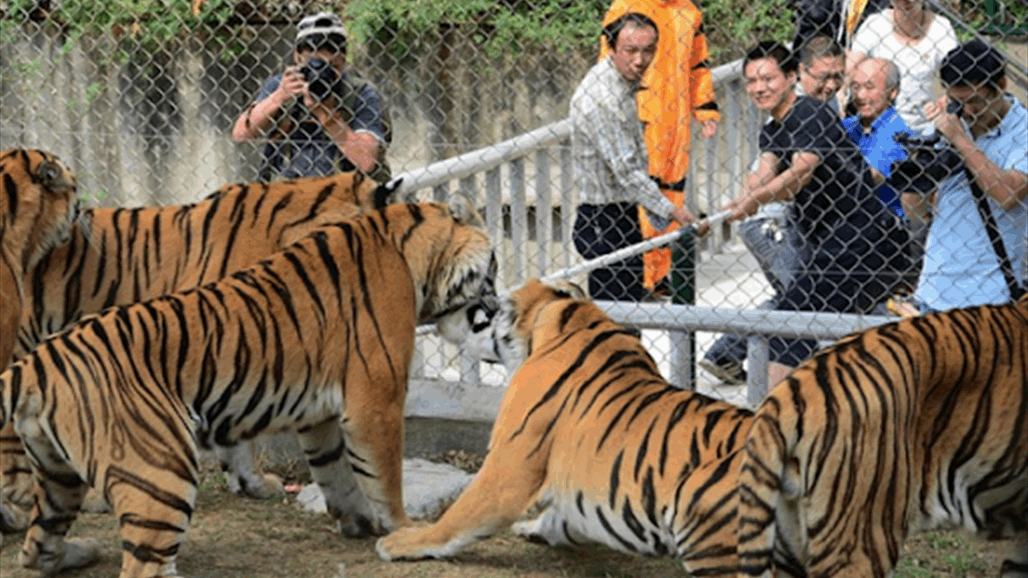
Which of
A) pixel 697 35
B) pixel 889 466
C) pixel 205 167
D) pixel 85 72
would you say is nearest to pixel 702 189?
pixel 697 35

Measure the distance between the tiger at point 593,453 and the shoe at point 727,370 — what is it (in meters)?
1.45

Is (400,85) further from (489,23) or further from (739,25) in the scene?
(739,25)

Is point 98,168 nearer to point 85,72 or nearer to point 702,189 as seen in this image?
point 85,72

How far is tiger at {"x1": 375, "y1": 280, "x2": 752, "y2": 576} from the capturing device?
15.3 ft

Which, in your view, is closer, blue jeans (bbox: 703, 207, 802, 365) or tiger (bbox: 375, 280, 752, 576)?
tiger (bbox: 375, 280, 752, 576)

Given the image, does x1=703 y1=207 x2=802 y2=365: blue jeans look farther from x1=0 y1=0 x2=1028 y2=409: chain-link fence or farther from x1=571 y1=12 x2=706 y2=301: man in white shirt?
x1=0 y1=0 x2=1028 y2=409: chain-link fence

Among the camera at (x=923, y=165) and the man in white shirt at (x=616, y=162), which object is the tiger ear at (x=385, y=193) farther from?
the camera at (x=923, y=165)

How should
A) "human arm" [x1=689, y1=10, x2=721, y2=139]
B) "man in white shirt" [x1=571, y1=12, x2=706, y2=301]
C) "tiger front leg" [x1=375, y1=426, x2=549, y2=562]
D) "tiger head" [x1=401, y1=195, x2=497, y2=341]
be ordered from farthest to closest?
"human arm" [x1=689, y1=10, x2=721, y2=139] < "man in white shirt" [x1=571, y1=12, x2=706, y2=301] < "tiger head" [x1=401, y1=195, x2=497, y2=341] < "tiger front leg" [x1=375, y1=426, x2=549, y2=562]

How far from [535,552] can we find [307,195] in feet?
4.64

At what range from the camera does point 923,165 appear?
5820 mm

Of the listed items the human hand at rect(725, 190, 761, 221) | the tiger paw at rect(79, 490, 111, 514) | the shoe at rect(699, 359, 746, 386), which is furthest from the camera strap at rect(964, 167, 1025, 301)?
the tiger paw at rect(79, 490, 111, 514)

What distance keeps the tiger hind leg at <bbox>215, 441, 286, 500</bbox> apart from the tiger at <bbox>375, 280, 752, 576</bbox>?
2.94ft

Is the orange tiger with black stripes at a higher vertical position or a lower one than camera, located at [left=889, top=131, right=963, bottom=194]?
lower

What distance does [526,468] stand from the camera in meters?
5.02
